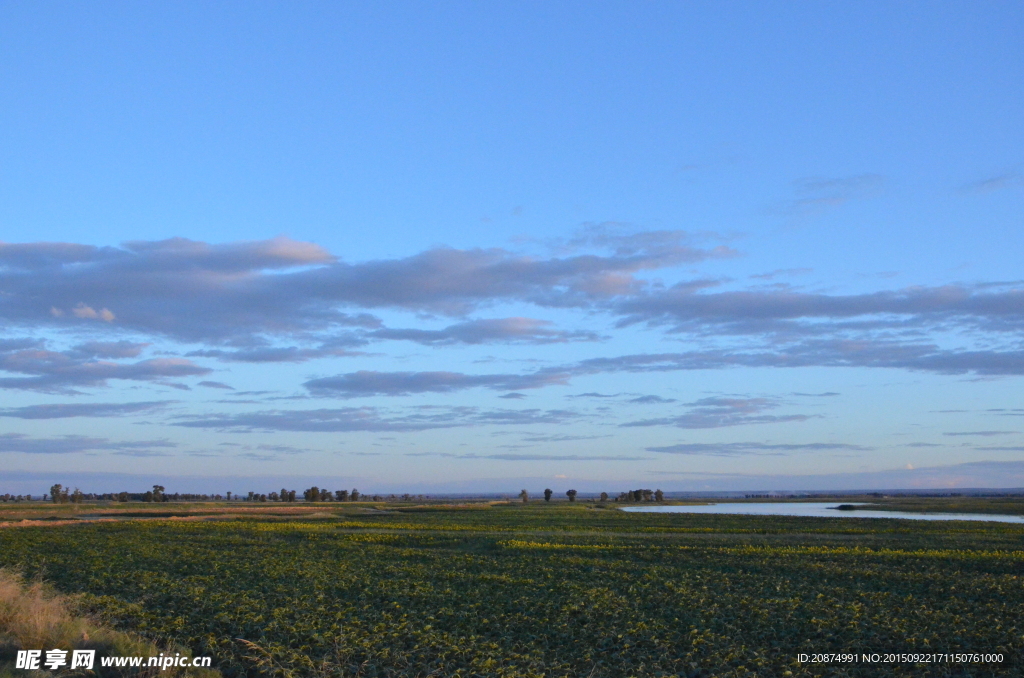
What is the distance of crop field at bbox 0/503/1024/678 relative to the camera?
16156mm

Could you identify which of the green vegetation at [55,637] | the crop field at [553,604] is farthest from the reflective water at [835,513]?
the green vegetation at [55,637]

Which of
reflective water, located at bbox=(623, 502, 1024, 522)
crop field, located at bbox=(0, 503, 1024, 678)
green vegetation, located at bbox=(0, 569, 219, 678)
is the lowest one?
reflective water, located at bbox=(623, 502, 1024, 522)

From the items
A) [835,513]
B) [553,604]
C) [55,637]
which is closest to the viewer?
[55,637]

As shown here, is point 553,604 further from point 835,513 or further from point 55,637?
point 835,513

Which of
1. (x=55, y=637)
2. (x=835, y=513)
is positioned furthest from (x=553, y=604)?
(x=835, y=513)

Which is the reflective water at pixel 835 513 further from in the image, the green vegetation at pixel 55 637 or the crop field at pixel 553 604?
the green vegetation at pixel 55 637

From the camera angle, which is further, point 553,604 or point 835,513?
point 835,513

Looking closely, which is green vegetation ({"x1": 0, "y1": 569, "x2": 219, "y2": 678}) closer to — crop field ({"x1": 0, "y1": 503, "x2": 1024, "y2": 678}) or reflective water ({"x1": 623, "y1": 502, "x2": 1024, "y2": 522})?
crop field ({"x1": 0, "y1": 503, "x2": 1024, "y2": 678})

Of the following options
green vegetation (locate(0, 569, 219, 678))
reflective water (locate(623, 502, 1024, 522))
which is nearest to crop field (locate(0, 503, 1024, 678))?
green vegetation (locate(0, 569, 219, 678))

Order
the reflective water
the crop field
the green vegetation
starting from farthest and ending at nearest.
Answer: the reflective water < the crop field < the green vegetation

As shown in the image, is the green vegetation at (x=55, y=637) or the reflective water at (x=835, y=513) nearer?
the green vegetation at (x=55, y=637)

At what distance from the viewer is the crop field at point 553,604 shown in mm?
16156

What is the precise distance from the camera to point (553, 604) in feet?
71.6

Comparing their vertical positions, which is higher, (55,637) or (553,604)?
(55,637)
